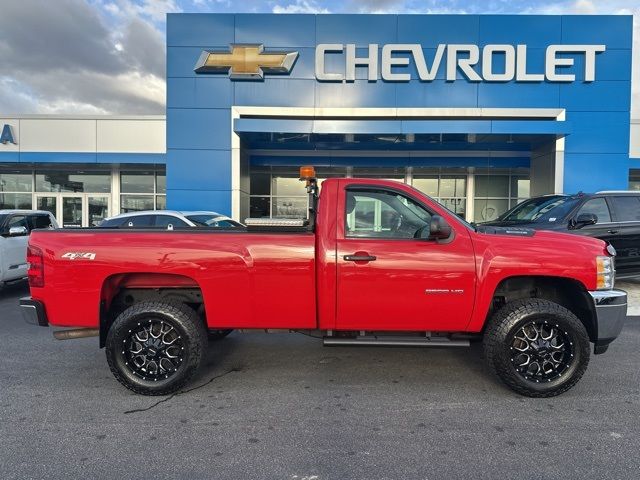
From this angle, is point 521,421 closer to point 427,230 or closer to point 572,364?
point 572,364

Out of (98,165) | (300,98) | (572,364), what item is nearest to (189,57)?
(300,98)

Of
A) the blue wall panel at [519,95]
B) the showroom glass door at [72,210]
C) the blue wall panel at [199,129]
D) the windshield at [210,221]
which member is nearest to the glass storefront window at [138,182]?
the showroom glass door at [72,210]

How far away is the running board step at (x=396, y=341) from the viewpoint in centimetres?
389

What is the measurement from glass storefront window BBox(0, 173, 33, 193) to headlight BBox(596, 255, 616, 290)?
21460 millimetres

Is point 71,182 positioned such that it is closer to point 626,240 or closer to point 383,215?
point 383,215

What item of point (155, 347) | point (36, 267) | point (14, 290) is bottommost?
point (14, 290)

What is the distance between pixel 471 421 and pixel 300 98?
1257 cm

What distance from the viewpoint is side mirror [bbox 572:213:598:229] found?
23.6 ft

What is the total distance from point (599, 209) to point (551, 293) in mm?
4817

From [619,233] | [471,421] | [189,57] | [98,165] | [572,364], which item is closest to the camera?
[471,421]

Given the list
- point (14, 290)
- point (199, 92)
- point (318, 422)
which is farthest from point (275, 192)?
point (318, 422)

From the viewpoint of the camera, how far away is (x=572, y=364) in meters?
3.78

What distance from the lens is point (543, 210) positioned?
27.0 feet

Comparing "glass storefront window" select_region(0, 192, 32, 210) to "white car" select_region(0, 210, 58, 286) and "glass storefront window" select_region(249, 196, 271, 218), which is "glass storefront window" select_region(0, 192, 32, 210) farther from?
"white car" select_region(0, 210, 58, 286)
